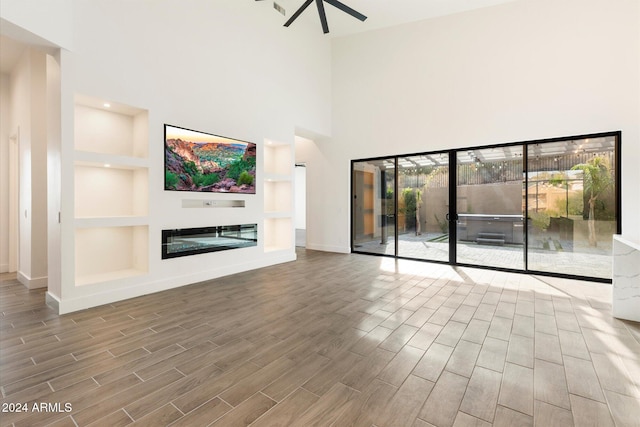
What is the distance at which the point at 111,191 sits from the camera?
4.30 meters

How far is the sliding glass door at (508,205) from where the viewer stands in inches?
193

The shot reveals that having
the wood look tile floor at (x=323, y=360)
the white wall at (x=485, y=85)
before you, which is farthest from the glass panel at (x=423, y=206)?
the wood look tile floor at (x=323, y=360)

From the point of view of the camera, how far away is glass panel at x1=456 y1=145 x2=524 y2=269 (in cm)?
555

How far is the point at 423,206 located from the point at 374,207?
4.25 feet

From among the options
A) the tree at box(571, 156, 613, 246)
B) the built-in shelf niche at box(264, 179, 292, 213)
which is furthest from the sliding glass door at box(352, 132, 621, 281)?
the built-in shelf niche at box(264, 179, 292, 213)

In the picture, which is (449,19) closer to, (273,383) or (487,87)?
(487,87)

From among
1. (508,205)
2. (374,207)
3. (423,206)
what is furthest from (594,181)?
(374,207)

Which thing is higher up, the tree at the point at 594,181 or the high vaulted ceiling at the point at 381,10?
the high vaulted ceiling at the point at 381,10

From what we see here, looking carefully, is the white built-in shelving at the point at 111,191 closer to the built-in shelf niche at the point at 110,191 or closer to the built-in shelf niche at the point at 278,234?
the built-in shelf niche at the point at 110,191

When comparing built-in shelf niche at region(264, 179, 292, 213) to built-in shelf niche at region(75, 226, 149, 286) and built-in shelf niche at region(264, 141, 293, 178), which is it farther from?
built-in shelf niche at region(75, 226, 149, 286)

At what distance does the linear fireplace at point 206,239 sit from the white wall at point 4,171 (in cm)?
371

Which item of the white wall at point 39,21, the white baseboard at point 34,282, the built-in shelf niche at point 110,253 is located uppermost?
the white wall at point 39,21

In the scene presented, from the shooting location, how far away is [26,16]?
9.69 feet

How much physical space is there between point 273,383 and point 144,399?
0.82 meters
